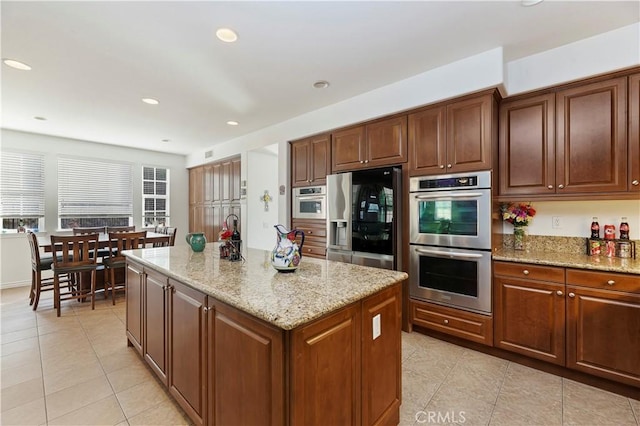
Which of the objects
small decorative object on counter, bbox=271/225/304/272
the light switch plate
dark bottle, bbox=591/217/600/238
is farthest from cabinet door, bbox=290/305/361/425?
dark bottle, bbox=591/217/600/238

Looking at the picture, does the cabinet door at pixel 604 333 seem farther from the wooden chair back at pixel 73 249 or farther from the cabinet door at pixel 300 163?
the wooden chair back at pixel 73 249

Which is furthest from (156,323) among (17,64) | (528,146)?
(528,146)

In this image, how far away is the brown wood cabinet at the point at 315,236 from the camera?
12.3 ft

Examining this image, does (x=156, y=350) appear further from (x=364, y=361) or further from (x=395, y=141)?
(x=395, y=141)

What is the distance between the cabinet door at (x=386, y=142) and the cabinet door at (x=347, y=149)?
9 centimetres

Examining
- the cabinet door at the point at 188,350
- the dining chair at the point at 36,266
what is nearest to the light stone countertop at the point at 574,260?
the cabinet door at the point at 188,350

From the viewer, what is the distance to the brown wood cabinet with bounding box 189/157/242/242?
5.46 metres

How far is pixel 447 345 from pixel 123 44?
154 inches

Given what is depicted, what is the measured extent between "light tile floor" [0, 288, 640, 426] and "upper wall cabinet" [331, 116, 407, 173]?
6.34ft

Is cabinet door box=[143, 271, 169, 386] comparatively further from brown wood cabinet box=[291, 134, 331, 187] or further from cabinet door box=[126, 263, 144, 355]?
brown wood cabinet box=[291, 134, 331, 187]

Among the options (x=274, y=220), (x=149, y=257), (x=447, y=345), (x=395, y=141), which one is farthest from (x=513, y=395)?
(x=274, y=220)

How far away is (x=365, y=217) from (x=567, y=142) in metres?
1.87

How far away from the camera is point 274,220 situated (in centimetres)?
502

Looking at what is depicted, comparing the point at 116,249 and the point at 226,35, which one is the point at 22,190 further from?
the point at 226,35
